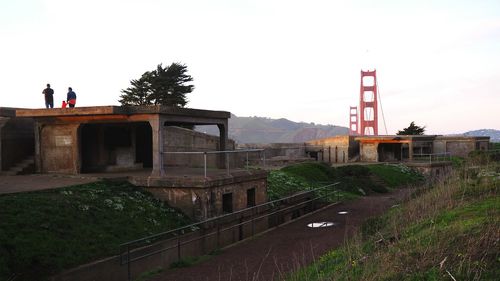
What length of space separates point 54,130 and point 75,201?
545 cm

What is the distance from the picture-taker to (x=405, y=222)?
10.8m

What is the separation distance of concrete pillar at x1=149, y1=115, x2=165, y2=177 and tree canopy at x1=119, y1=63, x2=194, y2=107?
27349mm

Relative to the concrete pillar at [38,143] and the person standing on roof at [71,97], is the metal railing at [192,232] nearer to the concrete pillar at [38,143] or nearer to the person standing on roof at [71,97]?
the concrete pillar at [38,143]

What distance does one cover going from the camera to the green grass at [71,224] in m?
8.65

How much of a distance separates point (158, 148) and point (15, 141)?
5878 millimetres

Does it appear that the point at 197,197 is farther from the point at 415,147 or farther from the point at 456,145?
the point at 456,145

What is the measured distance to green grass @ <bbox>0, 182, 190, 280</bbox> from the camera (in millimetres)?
8648

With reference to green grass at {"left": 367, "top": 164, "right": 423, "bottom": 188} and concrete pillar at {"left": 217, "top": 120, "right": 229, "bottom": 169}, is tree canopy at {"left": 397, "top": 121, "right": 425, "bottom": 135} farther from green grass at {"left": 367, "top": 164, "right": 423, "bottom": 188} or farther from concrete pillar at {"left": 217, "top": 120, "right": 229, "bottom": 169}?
concrete pillar at {"left": 217, "top": 120, "right": 229, "bottom": 169}

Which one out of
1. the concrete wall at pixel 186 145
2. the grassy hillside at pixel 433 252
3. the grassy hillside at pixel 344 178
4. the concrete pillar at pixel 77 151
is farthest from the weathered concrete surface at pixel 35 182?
the grassy hillside at pixel 344 178

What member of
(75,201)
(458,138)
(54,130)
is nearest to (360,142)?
(458,138)

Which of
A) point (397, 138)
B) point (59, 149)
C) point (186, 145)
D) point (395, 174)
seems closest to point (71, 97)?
point (59, 149)

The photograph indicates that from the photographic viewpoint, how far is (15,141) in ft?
55.1

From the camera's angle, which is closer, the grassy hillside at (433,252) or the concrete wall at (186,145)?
the grassy hillside at (433,252)

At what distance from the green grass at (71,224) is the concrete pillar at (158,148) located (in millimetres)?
786
